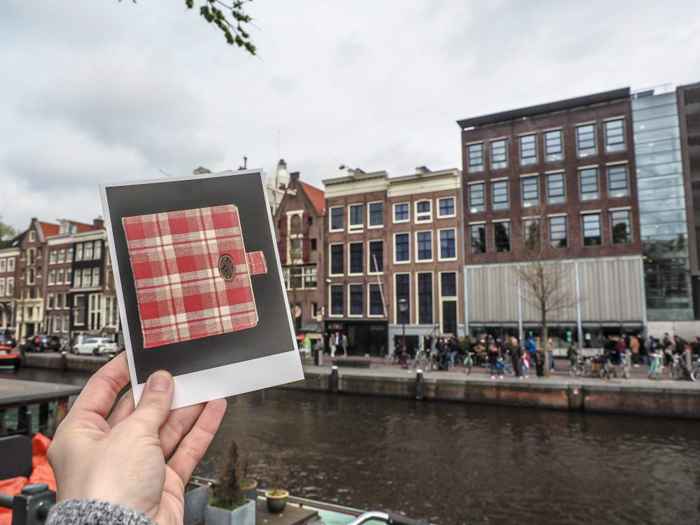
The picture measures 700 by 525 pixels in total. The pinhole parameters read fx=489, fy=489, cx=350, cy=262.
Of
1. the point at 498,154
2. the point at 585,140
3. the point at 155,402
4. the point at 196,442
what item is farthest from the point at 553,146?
the point at 155,402

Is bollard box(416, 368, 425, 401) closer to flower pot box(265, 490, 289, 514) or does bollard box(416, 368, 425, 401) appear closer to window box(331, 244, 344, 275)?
flower pot box(265, 490, 289, 514)

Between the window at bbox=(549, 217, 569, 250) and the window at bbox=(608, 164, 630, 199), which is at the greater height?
the window at bbox=(608, 164, 630, 199)

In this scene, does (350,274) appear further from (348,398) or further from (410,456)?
(410,456)

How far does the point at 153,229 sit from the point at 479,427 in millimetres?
16501

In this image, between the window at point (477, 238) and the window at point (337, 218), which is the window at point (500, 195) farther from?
the window at point (337, 218)

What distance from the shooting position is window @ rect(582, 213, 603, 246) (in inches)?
1206

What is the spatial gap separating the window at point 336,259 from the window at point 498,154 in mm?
12796

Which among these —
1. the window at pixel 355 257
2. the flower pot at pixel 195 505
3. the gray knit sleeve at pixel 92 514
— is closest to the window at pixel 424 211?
the window at pixel 355 257

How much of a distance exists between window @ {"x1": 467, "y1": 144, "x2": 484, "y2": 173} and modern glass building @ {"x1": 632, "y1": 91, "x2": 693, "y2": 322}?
9.47m

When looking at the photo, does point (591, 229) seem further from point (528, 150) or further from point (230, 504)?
point (230, 504)

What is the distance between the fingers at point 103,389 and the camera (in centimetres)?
145

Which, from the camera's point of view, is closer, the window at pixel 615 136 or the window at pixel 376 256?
the window at pixel 615 136

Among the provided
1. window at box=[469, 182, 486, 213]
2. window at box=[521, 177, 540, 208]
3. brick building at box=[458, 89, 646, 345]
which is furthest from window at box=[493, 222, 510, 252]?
window at box=[521, 177, 540, 208]

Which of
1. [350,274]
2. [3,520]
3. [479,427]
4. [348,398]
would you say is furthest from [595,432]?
[350,274]
